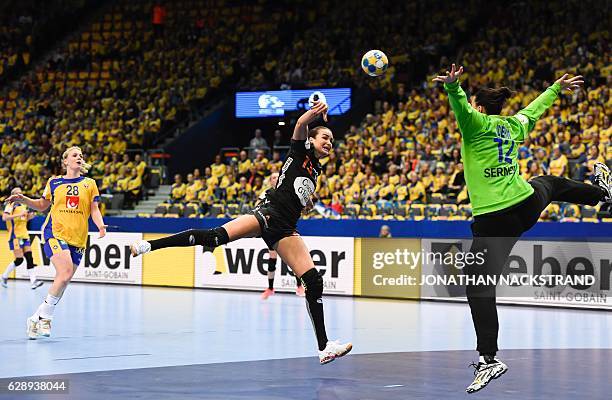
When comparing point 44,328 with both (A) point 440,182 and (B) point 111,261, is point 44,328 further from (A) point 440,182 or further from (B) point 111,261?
(A) point 440,182

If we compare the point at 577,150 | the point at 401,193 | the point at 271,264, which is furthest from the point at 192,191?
the point at 577,150

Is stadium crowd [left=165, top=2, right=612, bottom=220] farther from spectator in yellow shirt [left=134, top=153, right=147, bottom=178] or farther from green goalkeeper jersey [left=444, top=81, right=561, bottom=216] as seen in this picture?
green goalkeeper jersey [left=444, top=81, right=561, bottom=216]

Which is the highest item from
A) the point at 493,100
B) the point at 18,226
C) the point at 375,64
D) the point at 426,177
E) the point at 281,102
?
the point at 281,102

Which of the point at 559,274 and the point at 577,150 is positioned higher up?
the point at 577,150

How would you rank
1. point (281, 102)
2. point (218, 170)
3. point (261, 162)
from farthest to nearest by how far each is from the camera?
point (281, 102) → point (218, 170) → point (261, 162)

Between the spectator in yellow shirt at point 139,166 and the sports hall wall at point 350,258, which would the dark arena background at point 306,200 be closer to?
the sports hall wall at point 350,258

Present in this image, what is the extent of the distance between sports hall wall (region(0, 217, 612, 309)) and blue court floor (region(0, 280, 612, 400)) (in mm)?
901

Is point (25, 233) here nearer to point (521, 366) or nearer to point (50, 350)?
point (50, 350)

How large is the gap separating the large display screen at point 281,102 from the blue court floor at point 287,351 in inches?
507

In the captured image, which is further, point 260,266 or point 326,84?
point 326,84

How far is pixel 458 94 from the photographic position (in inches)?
291

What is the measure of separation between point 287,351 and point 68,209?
140 inches

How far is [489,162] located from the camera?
25.2 ft

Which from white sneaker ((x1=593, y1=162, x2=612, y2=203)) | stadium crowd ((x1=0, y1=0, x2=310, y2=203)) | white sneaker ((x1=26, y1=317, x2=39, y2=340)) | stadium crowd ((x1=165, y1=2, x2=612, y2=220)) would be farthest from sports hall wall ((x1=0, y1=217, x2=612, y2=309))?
white sneaker ((x1=26, y1=317, x2=39, y2=340))
